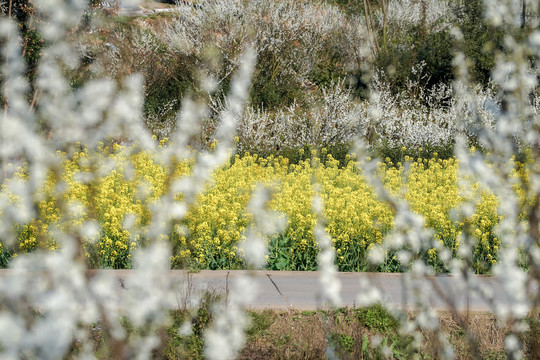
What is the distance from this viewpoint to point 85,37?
53.8 feet

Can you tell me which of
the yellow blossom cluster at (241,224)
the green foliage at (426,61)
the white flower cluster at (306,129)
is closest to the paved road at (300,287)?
the yellow blossom cluster at (241,224)

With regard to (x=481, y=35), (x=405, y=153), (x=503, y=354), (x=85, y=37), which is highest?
(x=85, y=37)

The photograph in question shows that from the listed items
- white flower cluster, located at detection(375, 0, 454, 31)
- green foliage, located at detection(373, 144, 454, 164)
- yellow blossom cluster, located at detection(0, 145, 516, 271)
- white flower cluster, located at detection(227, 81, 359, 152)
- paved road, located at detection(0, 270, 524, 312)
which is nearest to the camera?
paved road, located at detection(0, 270, 524, 312)

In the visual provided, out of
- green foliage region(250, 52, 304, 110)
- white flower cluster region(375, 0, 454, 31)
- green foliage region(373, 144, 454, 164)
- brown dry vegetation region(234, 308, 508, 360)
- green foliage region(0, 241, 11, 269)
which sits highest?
white flower cluster region(375, 0, 454, 31)

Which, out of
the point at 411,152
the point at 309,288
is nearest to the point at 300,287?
the point at 309,288

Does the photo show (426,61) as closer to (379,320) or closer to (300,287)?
(300,287)

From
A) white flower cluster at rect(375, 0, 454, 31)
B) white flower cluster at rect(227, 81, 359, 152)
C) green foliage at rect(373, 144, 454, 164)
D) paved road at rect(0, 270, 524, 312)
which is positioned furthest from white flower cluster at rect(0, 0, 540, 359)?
white flower cluster at rect(375, 0, 454, 31)

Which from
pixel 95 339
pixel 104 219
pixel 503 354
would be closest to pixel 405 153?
pixel 104 219

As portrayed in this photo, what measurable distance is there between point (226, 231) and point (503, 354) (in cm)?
276

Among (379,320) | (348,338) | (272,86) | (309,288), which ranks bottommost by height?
(348,338)

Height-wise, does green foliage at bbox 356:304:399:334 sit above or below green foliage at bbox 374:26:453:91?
below

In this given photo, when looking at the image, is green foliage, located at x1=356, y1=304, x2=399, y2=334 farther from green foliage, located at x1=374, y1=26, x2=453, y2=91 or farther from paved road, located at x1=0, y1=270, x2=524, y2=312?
green foliage, located at x1=374, y1=26, x2=453, y2=91

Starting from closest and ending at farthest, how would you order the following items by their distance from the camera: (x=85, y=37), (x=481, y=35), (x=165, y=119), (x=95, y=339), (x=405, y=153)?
1. (x=95, y=339)
2. (x=405, y=153)
3. (x=165, y=119)
4. (x=481, y=35)
5. (x=85, y=37)

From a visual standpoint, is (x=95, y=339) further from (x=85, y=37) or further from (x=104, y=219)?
(x=85, y=37)
